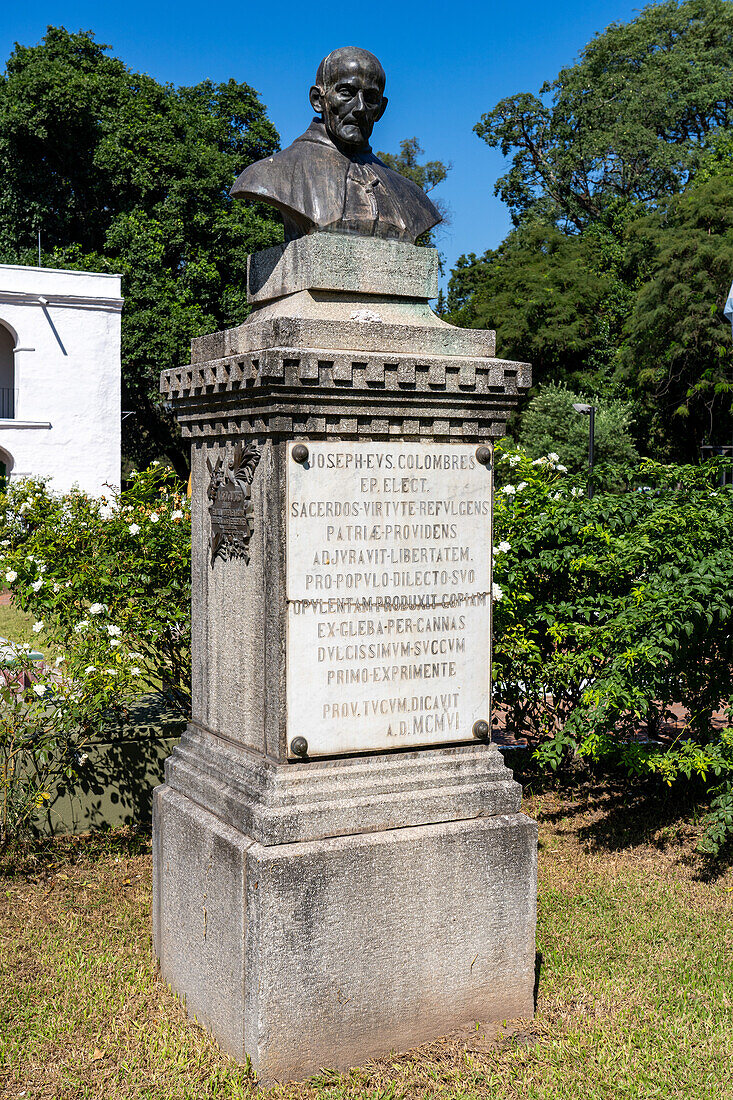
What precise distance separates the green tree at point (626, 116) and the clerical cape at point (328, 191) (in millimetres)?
32848

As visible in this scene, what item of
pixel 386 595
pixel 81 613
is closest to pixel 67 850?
pixel 81 613

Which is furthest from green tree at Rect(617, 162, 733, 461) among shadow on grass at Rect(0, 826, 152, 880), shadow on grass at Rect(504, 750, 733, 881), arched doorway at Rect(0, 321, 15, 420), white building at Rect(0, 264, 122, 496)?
shadow on grass at Rect(0, 826, 152, 880)

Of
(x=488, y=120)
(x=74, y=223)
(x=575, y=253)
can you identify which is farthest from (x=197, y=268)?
(x=488, y=120)

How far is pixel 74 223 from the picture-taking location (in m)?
29.5

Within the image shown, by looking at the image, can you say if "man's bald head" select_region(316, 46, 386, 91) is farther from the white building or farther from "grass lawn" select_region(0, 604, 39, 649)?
the white building

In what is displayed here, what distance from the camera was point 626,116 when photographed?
36062 mm

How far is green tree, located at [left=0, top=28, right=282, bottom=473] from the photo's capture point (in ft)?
91.2

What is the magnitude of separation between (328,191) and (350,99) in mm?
435

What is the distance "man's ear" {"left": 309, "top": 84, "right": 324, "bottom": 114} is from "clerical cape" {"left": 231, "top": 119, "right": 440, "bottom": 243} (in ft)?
0.16

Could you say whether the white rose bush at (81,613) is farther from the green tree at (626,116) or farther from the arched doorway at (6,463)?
the green tree at (626,116)

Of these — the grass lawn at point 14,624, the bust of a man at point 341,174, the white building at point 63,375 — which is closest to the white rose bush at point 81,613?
the bust of a man at point 341,174

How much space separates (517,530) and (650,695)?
4.99 feet

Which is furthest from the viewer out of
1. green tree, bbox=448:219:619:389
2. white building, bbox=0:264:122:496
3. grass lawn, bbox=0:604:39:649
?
green tree, bbox=448:219:619:389

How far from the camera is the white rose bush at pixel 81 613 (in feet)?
19.0
